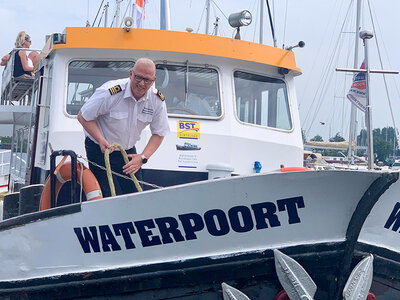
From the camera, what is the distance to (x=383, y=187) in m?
3.51

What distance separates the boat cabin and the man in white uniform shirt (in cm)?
99

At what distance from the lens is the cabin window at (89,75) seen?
588 cm

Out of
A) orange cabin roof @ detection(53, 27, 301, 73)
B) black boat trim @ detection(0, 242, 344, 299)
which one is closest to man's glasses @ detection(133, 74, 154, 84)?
black boat trim @ detection(0, 242, 344, 299)

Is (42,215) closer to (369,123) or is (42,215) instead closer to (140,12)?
(369,123)

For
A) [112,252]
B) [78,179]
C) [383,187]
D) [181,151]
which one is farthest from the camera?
[181,151]

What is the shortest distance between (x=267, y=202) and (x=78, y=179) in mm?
1611

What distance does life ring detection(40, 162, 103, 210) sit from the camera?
4.31 metres

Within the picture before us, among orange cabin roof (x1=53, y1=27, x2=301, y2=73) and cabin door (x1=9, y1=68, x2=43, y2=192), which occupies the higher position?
orange cabin roof (x1=53, y1=27, x2=301, y2=73)

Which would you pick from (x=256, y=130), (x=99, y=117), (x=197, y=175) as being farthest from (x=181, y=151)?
(x=99, y=117)

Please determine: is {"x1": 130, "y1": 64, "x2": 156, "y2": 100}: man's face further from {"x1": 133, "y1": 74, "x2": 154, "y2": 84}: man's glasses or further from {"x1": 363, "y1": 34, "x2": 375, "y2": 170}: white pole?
{"x1": 363, "y1": 34, "x2": 375, "y2": 170}: white pole

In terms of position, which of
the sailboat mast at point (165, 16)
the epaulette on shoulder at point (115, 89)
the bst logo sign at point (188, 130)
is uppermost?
the sailboat mast at point (165, 16)

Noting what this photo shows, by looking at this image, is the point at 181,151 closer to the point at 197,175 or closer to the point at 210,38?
the point at 197,175

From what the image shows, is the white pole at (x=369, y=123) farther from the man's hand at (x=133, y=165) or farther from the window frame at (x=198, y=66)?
the man's hand at (x=133, y=165)

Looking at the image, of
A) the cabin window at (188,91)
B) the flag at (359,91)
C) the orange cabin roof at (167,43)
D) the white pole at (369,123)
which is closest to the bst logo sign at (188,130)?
the cabin window at (188,91)
